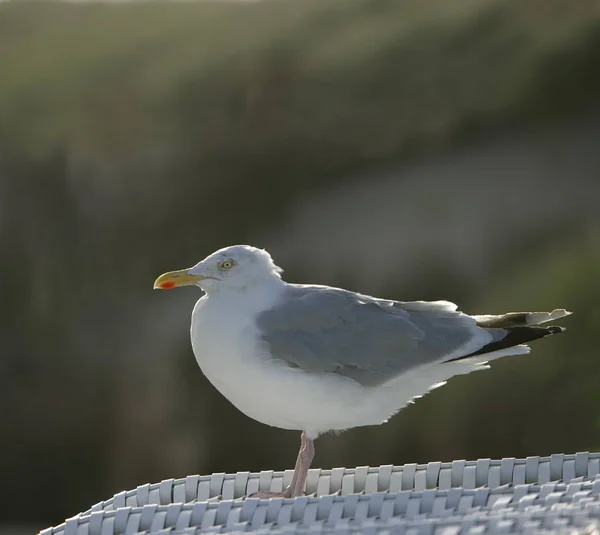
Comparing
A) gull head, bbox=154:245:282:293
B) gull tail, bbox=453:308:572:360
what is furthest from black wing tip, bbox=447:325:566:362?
gull head, bbox=154:245:282:293

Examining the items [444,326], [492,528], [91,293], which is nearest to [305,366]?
[444,326]

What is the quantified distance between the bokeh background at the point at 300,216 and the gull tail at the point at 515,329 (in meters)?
1.80

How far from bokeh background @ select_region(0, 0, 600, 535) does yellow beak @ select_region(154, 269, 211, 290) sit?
1905 mm

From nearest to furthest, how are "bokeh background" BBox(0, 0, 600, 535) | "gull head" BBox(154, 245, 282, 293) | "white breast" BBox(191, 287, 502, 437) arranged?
"white breast" BBox(191, 287, 502, 437) → "gull head" BBox(154, 245, 282, 293) → "bokeh background" BBox(0, 0, 600, 535)

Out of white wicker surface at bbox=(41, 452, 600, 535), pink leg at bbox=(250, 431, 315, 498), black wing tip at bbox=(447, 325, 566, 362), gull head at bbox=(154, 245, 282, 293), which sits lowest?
pink leg at bbox=(250, 431, 315, 498)

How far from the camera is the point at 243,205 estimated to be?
400 centimetres

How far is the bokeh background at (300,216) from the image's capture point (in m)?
3.80

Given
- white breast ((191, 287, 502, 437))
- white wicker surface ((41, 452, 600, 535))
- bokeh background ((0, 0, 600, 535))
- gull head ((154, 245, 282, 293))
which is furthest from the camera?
bokeh background ((0, 0, 600, 535))

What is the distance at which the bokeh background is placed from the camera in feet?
12.5

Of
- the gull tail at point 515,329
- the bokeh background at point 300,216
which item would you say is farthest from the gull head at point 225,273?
the bokeh background at point 300,216

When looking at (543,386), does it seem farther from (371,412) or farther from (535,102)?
(371,412)

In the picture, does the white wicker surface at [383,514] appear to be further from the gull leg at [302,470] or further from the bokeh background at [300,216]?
the bokeh background at [300,216]

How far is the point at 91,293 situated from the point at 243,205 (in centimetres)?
68

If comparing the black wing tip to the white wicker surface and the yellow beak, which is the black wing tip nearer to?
the white wicker surface
